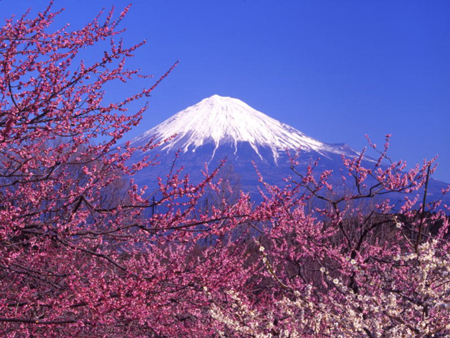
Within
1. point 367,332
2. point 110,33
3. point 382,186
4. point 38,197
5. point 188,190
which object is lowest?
point 367,332

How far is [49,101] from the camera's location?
14.9 ft

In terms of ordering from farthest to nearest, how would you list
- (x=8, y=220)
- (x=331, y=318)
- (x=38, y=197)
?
1. (x=38, y=197)
2. (x=8, y=220)
3. (x=331, y=318)

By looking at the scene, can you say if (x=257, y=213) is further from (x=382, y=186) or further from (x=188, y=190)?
(x=382, y=186)

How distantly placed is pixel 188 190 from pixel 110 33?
1929mm

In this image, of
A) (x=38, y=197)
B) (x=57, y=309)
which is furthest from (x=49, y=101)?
(x=57, y=309)

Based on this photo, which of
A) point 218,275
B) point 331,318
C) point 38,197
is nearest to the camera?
point 331,318

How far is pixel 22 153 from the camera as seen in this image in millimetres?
4625

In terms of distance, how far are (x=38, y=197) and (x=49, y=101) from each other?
909 mm

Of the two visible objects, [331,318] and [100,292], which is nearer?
[331,318]

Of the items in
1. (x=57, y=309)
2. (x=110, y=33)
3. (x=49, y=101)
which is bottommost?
(x=57, y=309)

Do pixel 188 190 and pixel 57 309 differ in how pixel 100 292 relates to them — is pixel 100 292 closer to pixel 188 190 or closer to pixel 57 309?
pixel 57 309

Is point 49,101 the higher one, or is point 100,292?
point 49,101

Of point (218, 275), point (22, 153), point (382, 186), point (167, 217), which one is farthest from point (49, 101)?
point (382, 186)

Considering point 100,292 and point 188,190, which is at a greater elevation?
point 188,190
